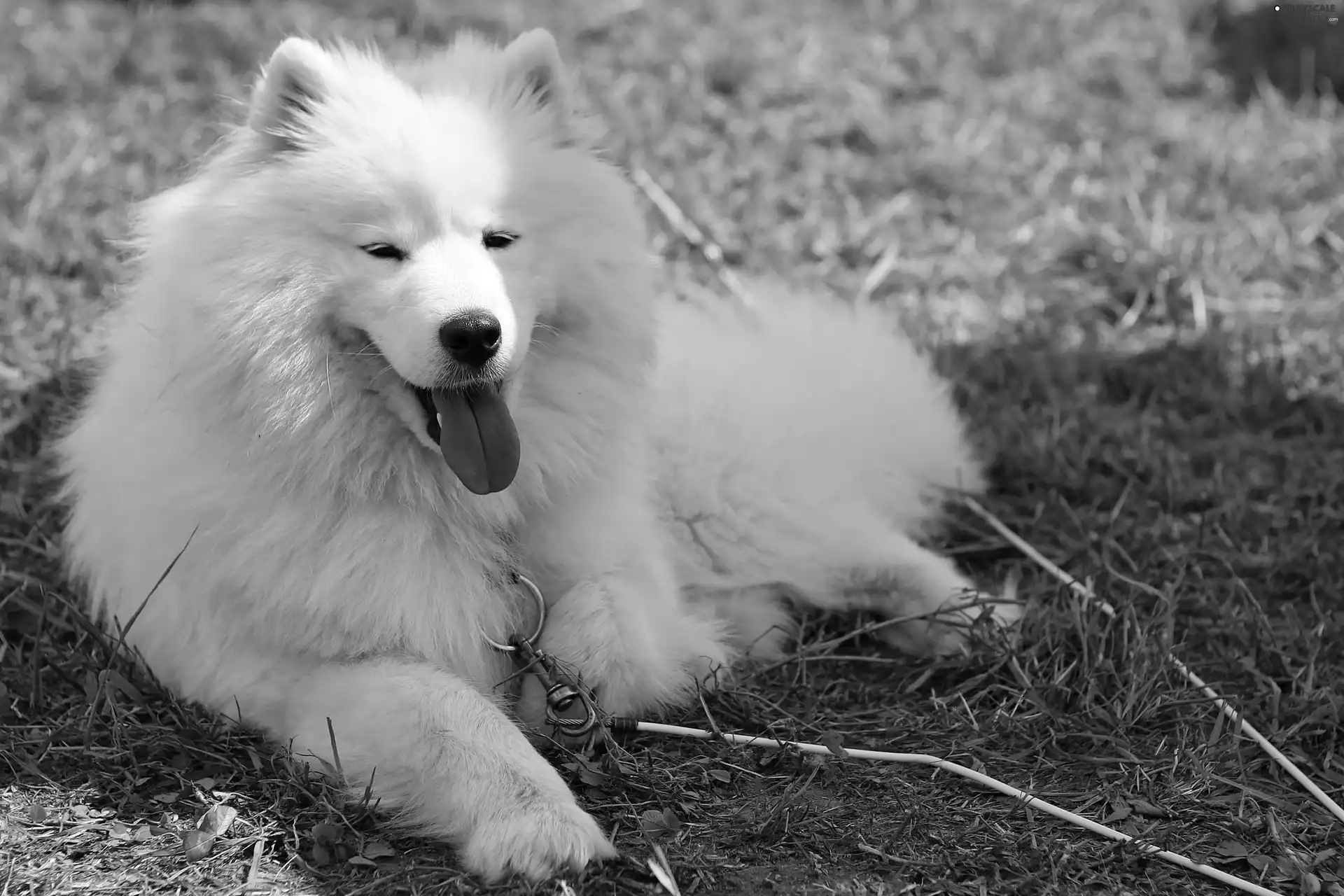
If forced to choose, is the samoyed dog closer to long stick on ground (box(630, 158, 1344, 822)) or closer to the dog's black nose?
the dog's black nose

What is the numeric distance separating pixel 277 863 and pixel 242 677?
1.56 ft

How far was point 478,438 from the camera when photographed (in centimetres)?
268

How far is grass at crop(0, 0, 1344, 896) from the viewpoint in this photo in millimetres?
2609

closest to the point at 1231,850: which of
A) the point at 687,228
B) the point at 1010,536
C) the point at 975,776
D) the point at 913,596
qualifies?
the point at 975,776

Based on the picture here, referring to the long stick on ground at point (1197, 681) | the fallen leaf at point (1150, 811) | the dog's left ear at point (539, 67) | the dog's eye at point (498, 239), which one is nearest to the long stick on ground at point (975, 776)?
the fallen leaf at point (1150, 811)

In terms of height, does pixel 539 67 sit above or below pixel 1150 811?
above

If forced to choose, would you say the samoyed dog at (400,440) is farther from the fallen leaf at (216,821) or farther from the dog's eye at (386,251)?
the fallen leaf at (216,821)

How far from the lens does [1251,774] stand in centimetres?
293

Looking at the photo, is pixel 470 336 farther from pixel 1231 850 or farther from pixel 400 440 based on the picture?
pixel 1231 850

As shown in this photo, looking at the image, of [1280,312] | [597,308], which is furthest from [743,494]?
[1280,312]

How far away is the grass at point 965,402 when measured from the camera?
103 inches

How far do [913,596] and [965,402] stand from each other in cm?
135

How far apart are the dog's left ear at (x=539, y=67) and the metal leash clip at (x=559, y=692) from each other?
121cm

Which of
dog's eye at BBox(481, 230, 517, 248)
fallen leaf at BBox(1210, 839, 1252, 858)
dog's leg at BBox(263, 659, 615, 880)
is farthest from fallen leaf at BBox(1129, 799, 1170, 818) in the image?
dog's eye at BBox(481, 230, 517, 248)
